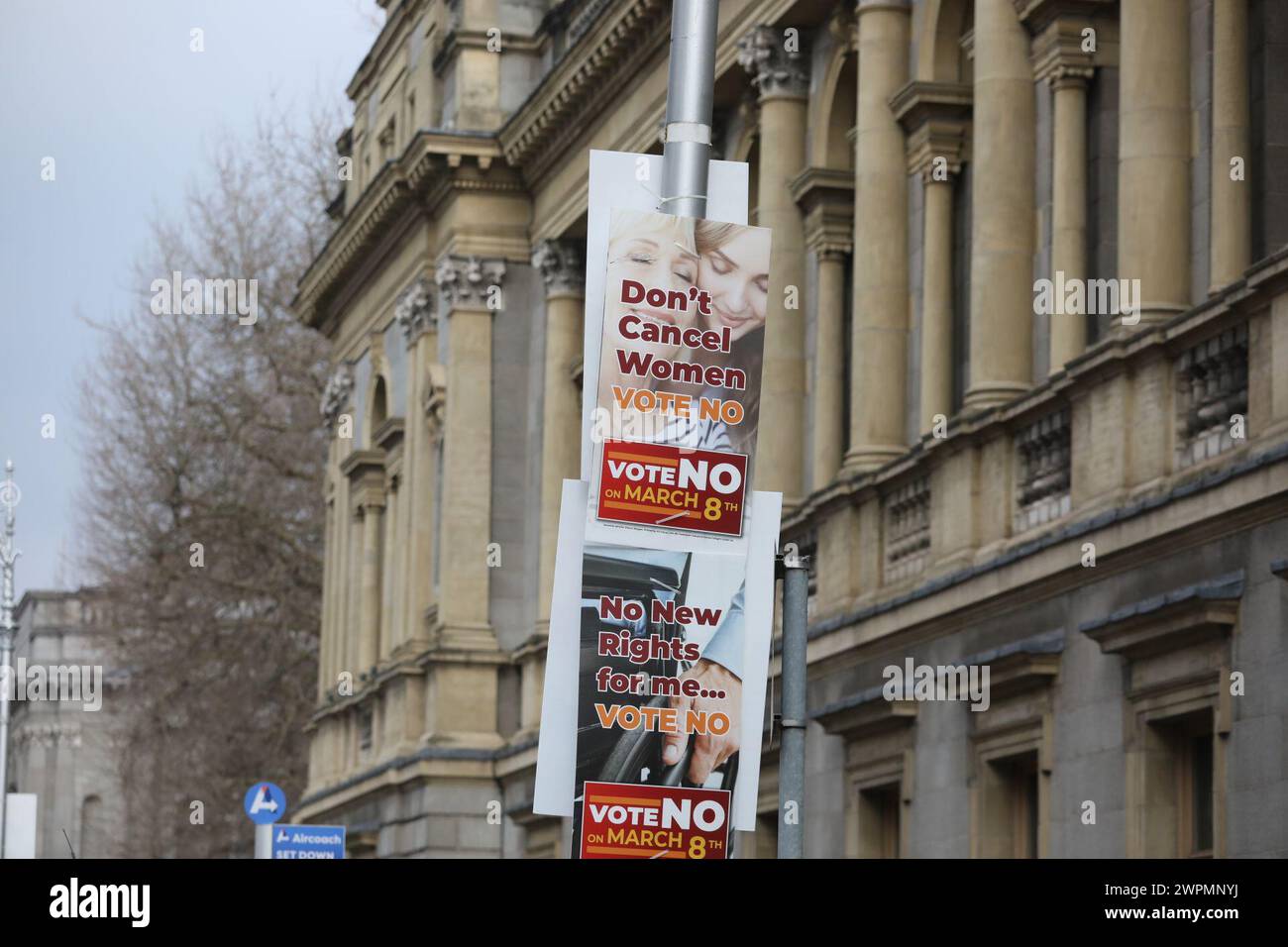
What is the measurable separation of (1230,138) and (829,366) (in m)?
8.90

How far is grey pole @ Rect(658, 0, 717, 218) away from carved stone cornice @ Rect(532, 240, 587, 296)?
26.2m

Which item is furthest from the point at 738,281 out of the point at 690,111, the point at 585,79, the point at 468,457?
the point at 468,457

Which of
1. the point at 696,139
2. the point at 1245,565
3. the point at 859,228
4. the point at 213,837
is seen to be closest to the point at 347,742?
the point at 213,837

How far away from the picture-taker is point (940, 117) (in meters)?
26.5

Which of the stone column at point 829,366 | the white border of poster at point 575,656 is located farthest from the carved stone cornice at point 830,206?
the white border of poster at point 575,656

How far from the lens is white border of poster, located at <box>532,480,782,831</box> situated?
468 inches

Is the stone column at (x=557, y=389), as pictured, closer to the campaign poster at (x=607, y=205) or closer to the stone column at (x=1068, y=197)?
the stone column at (x=1068, y=197)

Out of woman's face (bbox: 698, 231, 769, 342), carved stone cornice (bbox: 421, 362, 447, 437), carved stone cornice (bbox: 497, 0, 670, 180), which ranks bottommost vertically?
woman's face (bbox: 698, 231, 769, 342)

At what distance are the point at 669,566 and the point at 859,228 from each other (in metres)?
15.7

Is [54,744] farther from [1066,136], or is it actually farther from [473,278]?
[1066,136]

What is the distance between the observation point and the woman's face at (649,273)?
12.1 meters

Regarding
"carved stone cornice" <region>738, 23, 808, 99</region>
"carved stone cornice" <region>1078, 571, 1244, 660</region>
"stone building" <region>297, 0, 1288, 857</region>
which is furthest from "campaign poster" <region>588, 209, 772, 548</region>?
"carved stone cornice" <region>738, 23, 808, 99</region>

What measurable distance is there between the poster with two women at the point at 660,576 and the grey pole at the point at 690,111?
624 millimetres

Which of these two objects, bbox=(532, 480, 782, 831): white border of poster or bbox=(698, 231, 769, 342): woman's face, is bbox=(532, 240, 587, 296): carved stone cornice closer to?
bbox=(698, 231, 769, 342): woman's face
